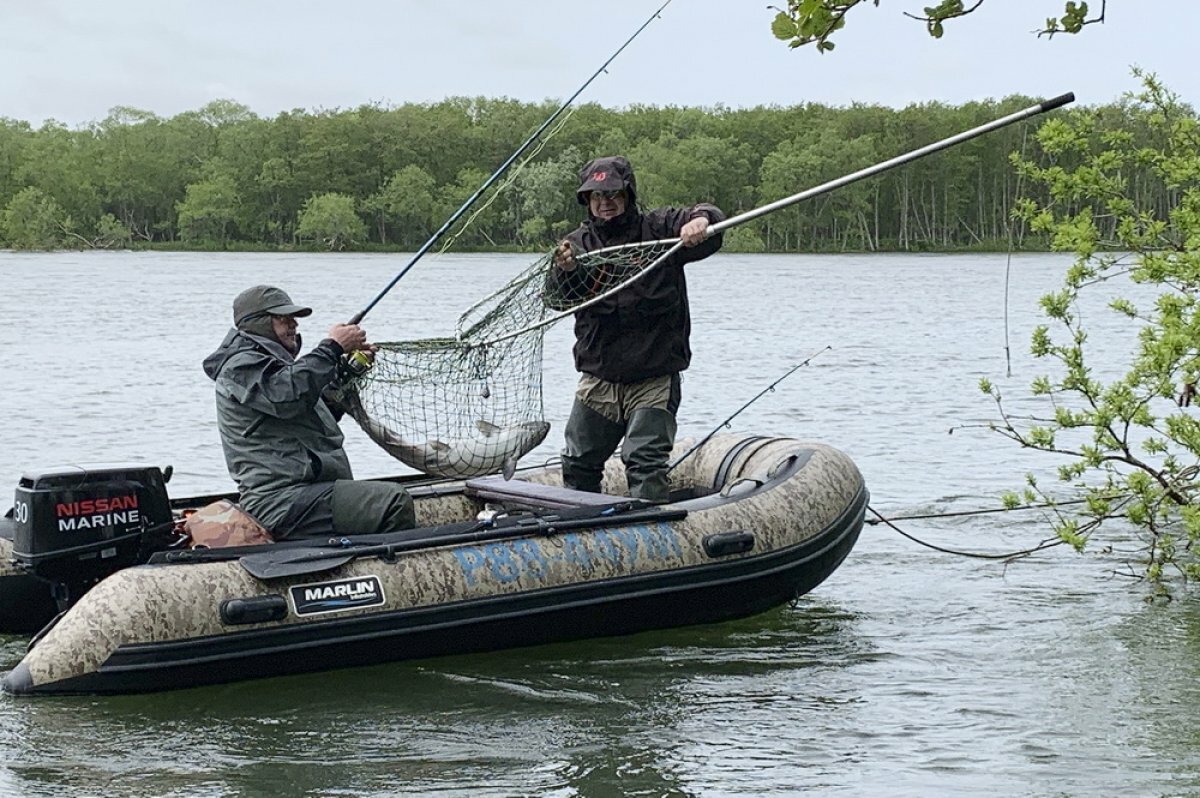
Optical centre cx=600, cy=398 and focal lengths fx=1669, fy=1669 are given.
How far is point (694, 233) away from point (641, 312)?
502 millimetres

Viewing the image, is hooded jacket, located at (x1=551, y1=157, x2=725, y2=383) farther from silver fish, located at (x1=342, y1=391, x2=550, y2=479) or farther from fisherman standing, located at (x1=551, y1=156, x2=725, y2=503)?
silver fish, located at (x1=342, y1=391, x2=550, y2=479)

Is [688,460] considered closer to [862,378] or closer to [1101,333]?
[862,378]

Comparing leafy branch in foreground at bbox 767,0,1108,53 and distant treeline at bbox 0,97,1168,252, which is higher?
distant treeline at bbox 0,97,1168,252

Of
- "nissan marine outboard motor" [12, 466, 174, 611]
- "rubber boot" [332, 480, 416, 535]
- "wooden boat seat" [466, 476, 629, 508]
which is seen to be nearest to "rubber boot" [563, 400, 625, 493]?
"wooden boat seat" [466, 476, 629, 508]

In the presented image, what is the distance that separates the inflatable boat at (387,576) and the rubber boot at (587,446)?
23cm

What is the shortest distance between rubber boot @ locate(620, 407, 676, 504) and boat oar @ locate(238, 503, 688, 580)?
43 centimetres

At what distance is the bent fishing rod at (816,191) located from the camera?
21.6ft

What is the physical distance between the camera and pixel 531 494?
770 cm

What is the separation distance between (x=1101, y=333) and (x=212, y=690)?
26.2 meters

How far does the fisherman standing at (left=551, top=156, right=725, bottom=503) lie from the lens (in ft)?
24.6

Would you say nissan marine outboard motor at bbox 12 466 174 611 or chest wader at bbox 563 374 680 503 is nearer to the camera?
nissan marine outboard motor at bbox 12 466 174 611

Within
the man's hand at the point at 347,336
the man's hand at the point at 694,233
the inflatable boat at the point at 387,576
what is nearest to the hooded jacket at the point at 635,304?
the man's hand at the point at 694,233

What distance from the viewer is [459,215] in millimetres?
7609

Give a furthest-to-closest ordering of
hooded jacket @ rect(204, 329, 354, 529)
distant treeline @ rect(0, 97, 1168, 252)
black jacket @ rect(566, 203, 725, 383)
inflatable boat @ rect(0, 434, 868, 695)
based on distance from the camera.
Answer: distant treeline @ rect(0, 97, 1168, 252)
black jacket @ rect(566, 203, 725, 383)
hooded jacket @ rect(204, 329, 354, 529)
inflatable boat @ rect(0, 434, 868, 695)
